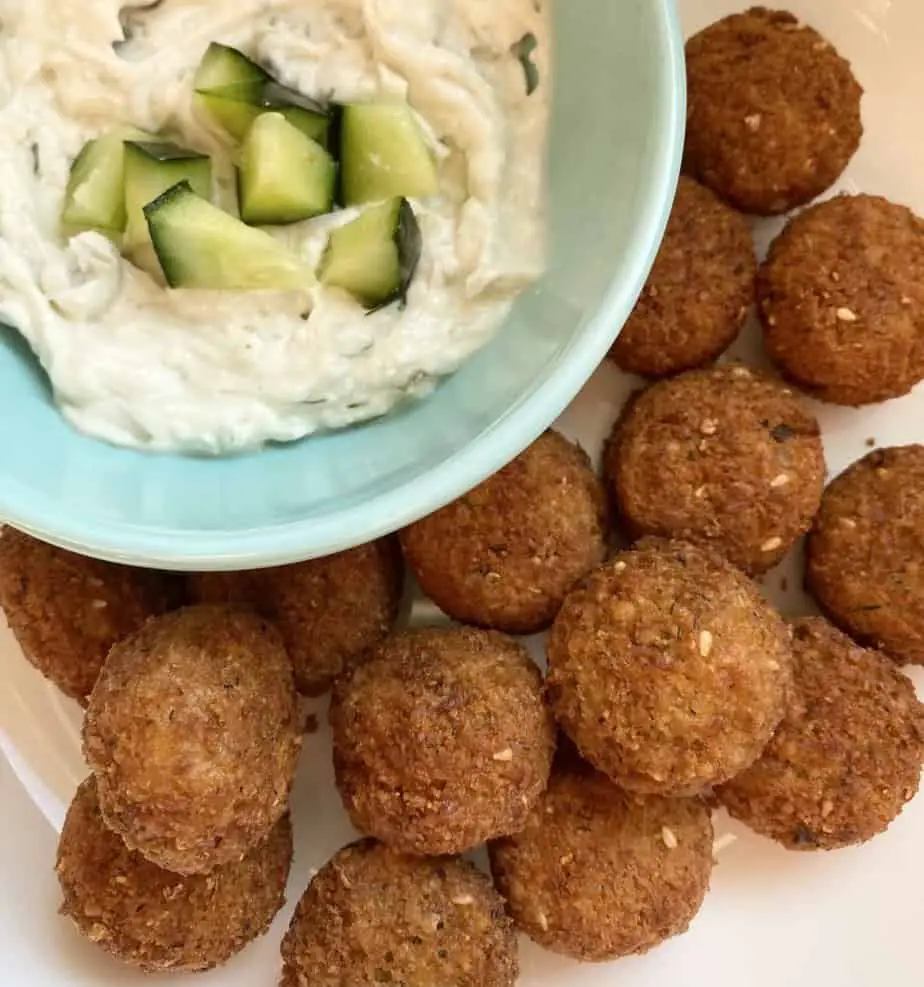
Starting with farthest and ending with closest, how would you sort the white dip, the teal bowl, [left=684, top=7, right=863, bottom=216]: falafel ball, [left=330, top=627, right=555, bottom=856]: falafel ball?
[left=684, top=7, right=863, bottom=216]: falafel ball < [left=330, top=627, right=555, bottom=856]: falafel ball < the white dip < the teal bowl

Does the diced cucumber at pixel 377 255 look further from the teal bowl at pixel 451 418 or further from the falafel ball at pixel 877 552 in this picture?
the falafel ball at pixel 877 552

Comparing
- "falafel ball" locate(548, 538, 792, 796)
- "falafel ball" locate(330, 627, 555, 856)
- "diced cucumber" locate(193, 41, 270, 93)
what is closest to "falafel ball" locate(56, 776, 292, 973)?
"falafel ball" locate(330, 627, 555, 856)

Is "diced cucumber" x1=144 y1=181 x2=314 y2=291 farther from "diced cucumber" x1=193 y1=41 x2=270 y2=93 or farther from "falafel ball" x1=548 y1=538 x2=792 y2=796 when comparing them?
"falafel ball" x1=548 y1=538 x2=792 y2=796

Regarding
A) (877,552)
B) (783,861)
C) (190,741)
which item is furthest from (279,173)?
(783,861)

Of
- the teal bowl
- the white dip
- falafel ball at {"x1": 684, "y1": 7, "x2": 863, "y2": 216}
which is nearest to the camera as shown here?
the teal bowl

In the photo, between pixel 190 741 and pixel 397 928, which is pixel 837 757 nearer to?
pixel 397 928

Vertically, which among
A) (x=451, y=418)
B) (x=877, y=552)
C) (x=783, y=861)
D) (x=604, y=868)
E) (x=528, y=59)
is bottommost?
(x=783, y=861)

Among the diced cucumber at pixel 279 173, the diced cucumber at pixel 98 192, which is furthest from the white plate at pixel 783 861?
the diced cucumber at pixel 98 192
